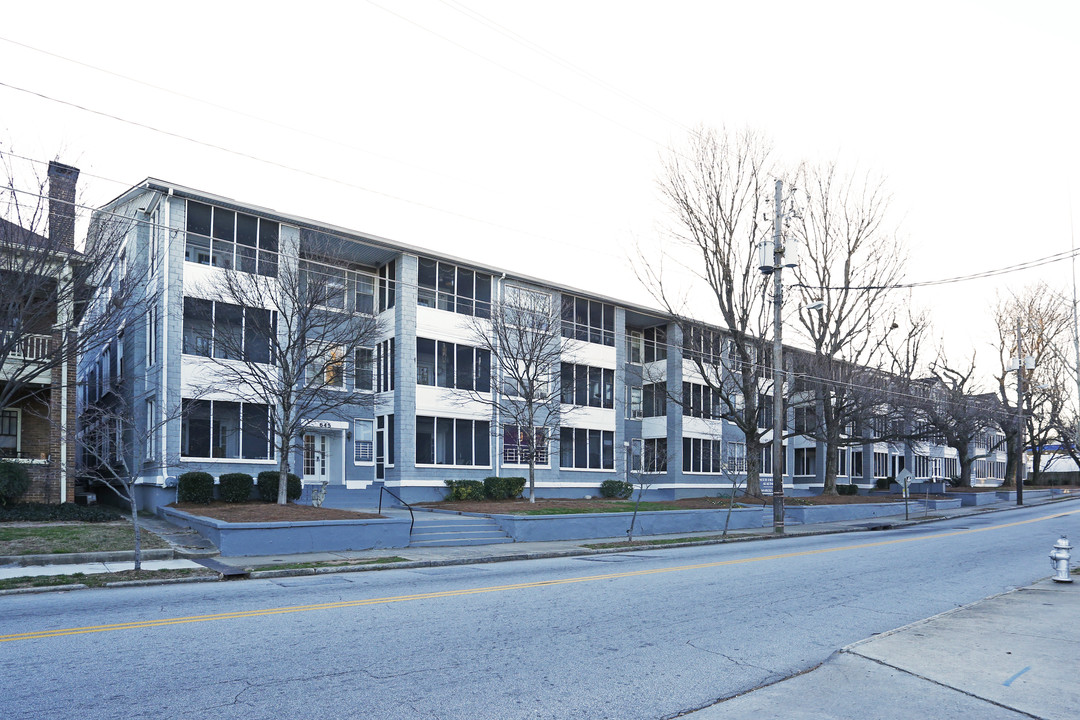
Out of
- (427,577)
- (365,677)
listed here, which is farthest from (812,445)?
(365,677)

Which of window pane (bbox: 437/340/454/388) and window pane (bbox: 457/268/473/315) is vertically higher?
window pane (bbox: 457/268/473/315)

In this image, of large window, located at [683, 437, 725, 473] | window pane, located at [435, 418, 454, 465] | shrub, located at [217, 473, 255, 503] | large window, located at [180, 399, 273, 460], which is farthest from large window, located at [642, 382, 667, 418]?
shrub, located at [217, 473, 255, 503]

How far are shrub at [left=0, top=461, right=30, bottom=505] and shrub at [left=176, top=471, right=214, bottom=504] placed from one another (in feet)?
13.1

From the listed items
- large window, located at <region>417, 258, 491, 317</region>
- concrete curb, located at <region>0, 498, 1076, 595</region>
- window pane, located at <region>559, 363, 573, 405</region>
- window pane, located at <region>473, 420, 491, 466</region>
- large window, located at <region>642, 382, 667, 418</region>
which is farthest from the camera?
large window, located at <region>642, 382, 667, 418</region>

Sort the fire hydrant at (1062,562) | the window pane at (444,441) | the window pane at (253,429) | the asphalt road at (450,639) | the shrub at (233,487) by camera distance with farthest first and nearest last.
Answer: the window pane at (444,441), the window pane at (253,429), the shrub at (233,487), the fire hydrant at (1062,562), the asphalt road at (450,639)

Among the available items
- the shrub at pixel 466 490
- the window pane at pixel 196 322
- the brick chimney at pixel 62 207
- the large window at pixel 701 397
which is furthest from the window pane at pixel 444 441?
the brick chimney at pixel 62 207

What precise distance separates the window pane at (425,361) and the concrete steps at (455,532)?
919 centimetres

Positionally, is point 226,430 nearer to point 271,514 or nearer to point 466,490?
point 271,514

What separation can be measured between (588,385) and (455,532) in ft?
58.1

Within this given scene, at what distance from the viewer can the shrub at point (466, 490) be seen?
29688 mm

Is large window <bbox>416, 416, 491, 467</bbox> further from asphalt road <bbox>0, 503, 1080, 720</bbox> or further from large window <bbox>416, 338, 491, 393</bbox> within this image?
asphalt road <bbox>0, 503, 1080, 720</bbox>

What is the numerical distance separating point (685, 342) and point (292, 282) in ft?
75.8

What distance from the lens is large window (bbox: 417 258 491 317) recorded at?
31534 millimetres

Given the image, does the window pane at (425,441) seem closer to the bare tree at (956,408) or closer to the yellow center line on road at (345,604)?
the yellow center line on road at (345,604)
